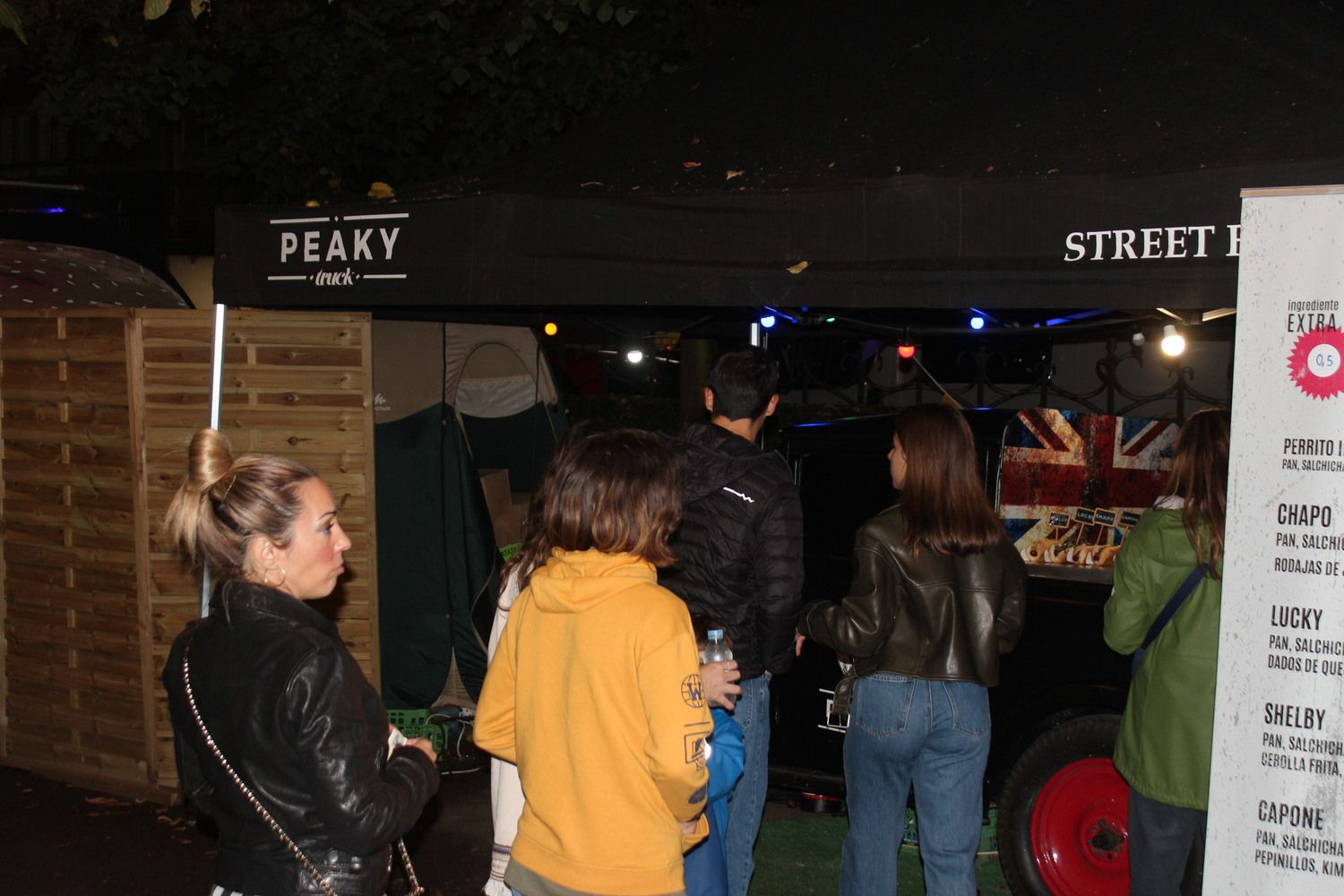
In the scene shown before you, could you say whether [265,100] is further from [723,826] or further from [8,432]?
[723,826]

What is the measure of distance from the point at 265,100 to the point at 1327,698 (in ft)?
30.8

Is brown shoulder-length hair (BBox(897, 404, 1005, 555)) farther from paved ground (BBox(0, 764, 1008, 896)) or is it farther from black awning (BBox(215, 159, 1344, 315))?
paved ground (BBox(0, 764, 1008, 896))

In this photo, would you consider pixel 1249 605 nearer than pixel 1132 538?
Yes

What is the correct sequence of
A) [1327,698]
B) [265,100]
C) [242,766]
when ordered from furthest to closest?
[265,100], [1327,698], [242,766]

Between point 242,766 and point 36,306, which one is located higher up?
point 36,306

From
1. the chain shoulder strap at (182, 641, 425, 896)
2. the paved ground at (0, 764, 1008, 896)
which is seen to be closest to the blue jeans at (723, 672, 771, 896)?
the paved ground at (0, 764, 1008, 896)

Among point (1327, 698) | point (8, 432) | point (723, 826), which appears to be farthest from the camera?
point (8, 432)

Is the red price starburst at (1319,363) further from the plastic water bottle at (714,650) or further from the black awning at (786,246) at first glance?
the plastic water bottle at (714,650)

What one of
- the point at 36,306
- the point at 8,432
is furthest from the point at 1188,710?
the point at 36,306

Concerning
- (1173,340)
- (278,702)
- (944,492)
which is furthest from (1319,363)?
(1173,340)

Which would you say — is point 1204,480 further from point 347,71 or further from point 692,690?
point 347,71

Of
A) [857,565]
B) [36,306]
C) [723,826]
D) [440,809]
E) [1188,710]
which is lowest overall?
[440,809]

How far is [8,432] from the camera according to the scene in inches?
260

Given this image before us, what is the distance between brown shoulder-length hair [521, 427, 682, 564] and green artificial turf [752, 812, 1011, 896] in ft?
9.25
